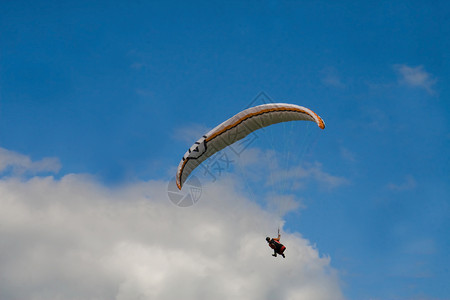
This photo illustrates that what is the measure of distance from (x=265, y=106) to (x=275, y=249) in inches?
329

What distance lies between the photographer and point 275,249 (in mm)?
28797

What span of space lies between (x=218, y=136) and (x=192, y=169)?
3554 mm

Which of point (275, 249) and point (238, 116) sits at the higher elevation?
point (238, 116)

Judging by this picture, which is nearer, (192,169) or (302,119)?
(302,119)

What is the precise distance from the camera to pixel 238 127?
29797mm

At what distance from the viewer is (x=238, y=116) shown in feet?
96.3

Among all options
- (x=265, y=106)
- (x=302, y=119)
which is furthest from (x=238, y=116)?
(x=302, y=119)

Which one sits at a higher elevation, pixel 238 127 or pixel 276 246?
pixel 238 127

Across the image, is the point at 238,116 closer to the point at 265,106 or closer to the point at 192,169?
the point at 265,106

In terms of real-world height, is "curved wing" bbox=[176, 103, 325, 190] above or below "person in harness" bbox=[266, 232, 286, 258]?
above

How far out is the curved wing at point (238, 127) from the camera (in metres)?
28.4

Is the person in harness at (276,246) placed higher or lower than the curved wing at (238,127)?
lower

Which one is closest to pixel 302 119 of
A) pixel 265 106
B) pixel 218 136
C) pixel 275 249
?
pixel 265 106

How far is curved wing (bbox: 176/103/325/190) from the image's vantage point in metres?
28.4
